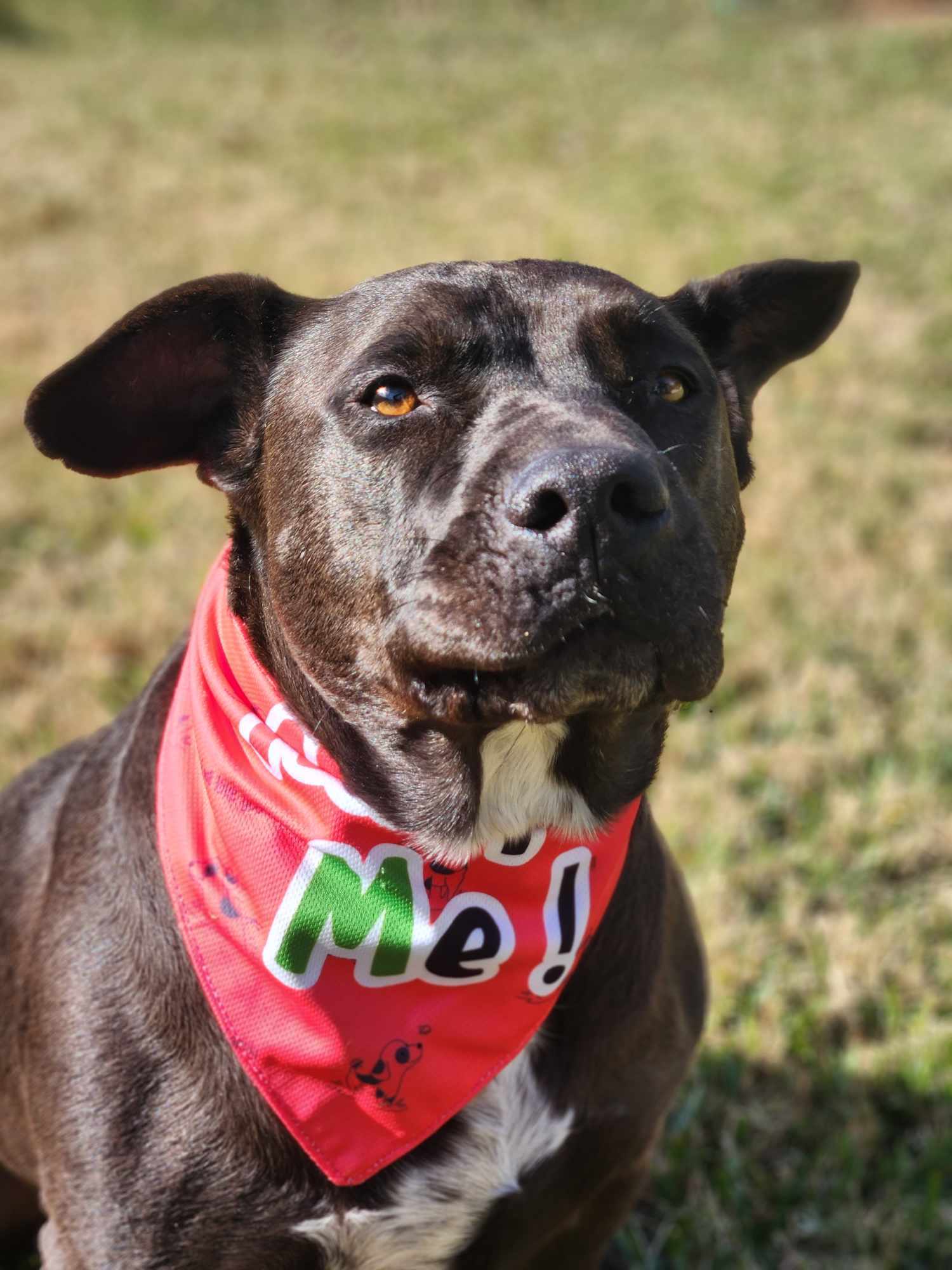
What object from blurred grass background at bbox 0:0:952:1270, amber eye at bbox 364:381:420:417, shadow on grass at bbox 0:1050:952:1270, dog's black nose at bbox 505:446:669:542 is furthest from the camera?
blurred grass background at bbox 0:0:952:1270

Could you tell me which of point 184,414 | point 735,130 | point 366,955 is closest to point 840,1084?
point 366,955

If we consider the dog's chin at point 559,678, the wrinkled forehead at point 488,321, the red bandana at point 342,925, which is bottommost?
the red bandana at point 342,925

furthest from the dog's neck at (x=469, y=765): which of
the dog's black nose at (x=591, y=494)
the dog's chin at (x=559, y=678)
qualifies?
the dog's black nose at (x=591, y=494)

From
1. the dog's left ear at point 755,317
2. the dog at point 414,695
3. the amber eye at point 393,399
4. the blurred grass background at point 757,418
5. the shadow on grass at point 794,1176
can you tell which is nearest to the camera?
the dog at point 414,695

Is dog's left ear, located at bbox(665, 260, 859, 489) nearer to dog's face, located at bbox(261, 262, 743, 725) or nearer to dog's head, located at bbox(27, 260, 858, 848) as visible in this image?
dog's head, located at bbox(27, 260, 858, 848)

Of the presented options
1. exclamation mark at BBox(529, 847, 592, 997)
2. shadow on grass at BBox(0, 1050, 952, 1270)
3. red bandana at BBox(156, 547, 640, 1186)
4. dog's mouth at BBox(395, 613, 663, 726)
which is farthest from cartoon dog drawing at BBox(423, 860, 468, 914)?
shadow on grass at BBox(0, 1050, 952, 1270)

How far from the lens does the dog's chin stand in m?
1.93

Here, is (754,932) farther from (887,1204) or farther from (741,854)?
(887,1204)

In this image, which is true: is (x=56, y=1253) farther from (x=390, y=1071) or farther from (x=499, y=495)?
(x=499, y=495)

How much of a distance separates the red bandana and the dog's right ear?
39 cm

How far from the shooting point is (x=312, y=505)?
2260mm

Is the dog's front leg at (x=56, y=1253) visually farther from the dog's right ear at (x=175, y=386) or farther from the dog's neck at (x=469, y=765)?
the dog's right ear at (x=175, y=386)

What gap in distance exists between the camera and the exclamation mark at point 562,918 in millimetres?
2393

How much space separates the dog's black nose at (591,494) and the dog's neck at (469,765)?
0.45 meters
